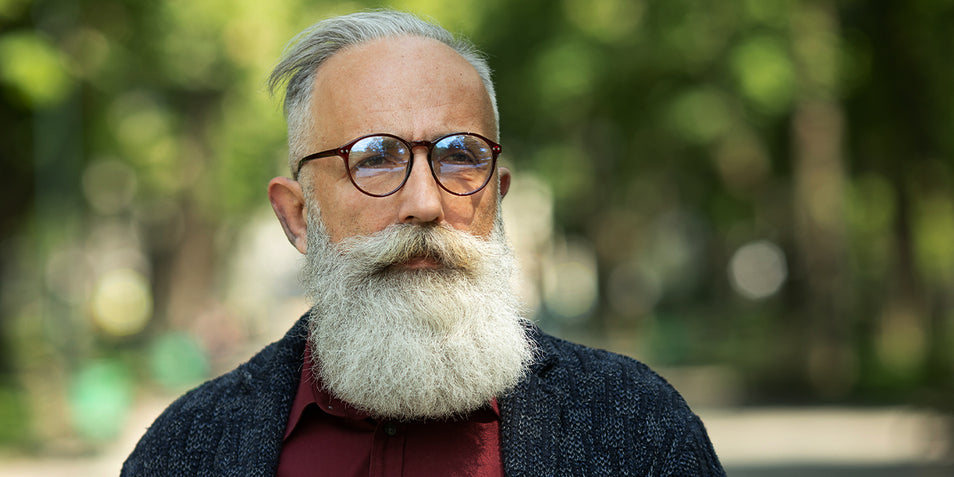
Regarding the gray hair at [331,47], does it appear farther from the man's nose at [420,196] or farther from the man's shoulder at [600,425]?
the man's shoulder at [600,425]

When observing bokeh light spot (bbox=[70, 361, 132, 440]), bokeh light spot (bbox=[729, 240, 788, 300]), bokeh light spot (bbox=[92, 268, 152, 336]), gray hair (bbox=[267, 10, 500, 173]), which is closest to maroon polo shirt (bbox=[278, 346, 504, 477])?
gray hair (bbox=[267, 10, 500, 173])

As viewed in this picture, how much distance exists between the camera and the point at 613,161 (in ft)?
78.1

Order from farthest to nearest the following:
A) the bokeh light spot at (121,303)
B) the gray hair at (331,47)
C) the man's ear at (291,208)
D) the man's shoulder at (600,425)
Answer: the bokeh light spot at (121,303)
the man's ear at (291,208)
the gray hair at (331,47)
the man's shoulder at (600,425)

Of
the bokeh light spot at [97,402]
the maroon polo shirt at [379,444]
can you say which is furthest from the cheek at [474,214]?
the bokeh light spot at [97,402]

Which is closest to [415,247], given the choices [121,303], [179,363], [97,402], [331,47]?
[331,47]

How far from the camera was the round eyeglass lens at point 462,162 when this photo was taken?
7.90 feet

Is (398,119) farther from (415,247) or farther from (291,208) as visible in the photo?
(291,208)

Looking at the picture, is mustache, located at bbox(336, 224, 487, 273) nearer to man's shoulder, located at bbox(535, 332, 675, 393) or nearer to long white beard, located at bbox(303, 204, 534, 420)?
long white beard, located at bbox(303, 204, 534, 420)

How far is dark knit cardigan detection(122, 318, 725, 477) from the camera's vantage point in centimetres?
226

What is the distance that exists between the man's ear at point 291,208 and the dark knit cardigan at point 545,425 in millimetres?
343

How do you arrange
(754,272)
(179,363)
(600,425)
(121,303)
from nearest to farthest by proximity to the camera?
(600,425) < (179,363) < (121,303) < (754,272)

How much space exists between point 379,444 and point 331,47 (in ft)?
3.26

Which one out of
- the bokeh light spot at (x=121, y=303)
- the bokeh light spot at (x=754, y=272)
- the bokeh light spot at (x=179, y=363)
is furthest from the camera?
the bokeh light spot at (x=754, y=272)

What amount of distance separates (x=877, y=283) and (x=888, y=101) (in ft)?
66.6
